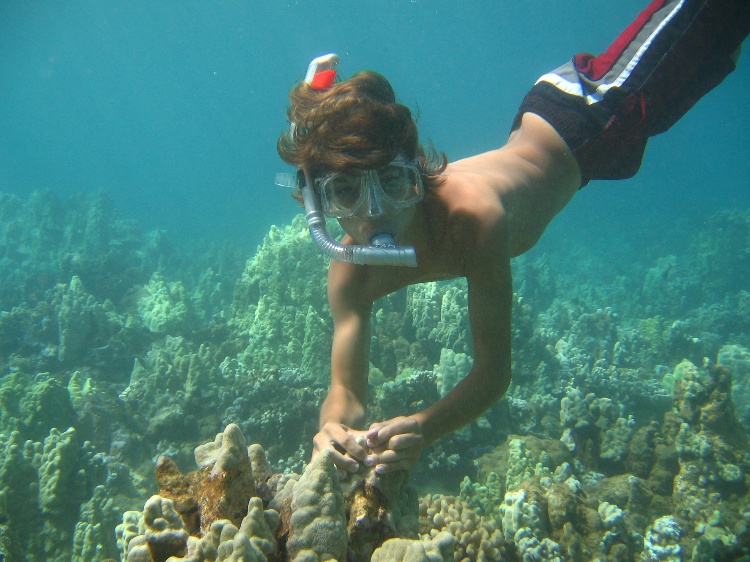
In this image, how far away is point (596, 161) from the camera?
380 cm

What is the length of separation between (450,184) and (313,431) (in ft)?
12.7

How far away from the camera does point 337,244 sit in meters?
2.24

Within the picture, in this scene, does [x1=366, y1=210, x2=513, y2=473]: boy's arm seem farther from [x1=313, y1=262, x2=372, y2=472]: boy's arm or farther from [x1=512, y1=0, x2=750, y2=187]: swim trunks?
[x1=512, y1=0, x2=750, y2=187]: swim trunks

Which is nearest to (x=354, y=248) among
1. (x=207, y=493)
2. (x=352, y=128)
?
(x=352, y=128)

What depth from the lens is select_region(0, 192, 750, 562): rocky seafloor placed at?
165 centimetres

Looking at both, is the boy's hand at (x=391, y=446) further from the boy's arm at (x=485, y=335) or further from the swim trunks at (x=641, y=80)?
the swim trunks at (x=641, y=80)

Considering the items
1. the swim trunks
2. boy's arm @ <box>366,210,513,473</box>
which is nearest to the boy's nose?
boy's arm @ <box>366,210,513,473</box>

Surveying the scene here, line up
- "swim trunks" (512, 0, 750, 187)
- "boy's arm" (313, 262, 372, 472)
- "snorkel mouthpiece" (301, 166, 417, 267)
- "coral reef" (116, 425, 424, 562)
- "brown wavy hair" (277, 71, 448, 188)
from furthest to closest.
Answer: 1. "swim trunks" (512, 0, 750, 187)
2. "boy's arm" (313, 262, 372, 472)
3. "brown wavy hair" (277, 71, 448, 188)
4. "snorkel mouthpiece" (301, 166, 417, 267)
5. "coral reef" (116, 425, 424, 562)

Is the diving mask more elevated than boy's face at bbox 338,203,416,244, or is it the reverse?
the diving mask

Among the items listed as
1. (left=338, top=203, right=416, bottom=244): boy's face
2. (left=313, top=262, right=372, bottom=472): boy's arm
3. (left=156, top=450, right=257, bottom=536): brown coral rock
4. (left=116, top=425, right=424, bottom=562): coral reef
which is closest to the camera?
(left=116, top=425, right=424, bottom=562): coral reef

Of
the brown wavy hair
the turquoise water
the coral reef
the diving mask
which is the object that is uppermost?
the turquoise water

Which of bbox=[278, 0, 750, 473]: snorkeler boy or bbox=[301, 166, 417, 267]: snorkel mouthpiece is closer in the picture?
bbox=[301, 166, 417, 267]: snorkel mouthpiece

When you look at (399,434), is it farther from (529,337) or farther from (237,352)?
(237,352)

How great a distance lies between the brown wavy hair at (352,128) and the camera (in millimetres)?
2105
